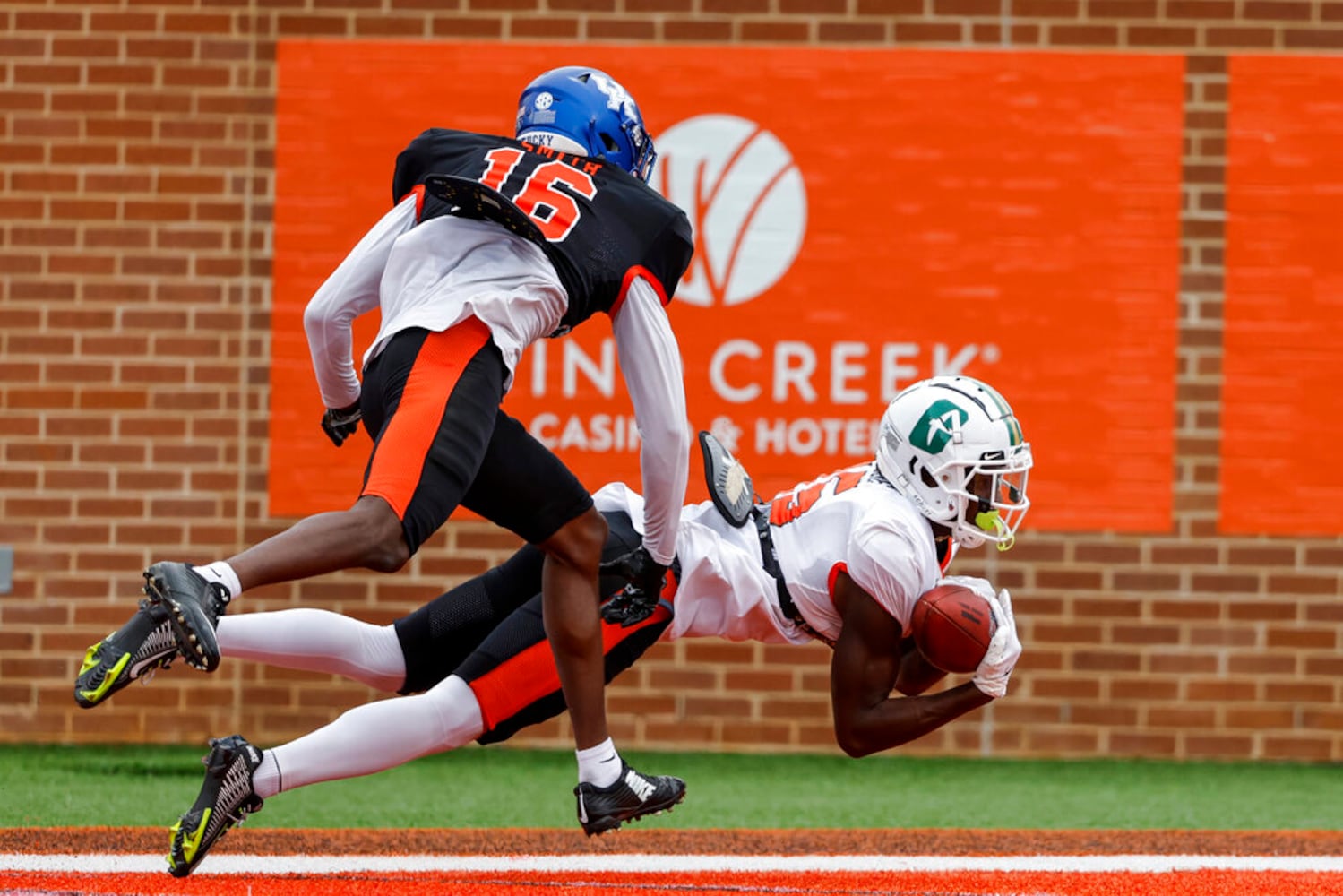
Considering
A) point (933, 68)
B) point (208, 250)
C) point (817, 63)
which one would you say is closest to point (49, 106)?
point (208, 250)

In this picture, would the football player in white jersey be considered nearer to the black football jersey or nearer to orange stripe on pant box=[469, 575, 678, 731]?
orange stripe on pant box=[469, 575, 678, 731]

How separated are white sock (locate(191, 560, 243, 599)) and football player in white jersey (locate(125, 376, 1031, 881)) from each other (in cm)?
75

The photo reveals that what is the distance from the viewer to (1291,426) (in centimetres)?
732

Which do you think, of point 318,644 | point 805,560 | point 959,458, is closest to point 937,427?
point 959,458

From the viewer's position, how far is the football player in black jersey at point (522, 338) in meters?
3.65

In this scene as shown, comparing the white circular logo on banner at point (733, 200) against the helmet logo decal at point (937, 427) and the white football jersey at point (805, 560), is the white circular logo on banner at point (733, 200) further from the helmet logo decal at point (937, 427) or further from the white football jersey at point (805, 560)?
the helmet logo decal at point (937, 427)

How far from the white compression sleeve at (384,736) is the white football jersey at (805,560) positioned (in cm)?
62

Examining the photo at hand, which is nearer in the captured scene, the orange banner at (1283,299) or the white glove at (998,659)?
the white glove at (998,659)

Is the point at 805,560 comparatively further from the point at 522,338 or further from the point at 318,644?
the point at 318,644

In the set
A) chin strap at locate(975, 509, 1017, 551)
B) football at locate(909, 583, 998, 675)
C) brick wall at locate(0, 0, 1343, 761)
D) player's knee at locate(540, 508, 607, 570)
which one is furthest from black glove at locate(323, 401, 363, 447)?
brick wall at locate(0, 0, 1343, 761)

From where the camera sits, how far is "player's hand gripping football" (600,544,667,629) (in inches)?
167

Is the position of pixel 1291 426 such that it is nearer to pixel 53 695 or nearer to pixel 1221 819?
pixel 1221 819

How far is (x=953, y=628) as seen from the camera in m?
4.09

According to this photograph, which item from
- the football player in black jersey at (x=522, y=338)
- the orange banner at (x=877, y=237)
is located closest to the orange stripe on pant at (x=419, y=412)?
the football player in black jersey at (x=522, y=338)
